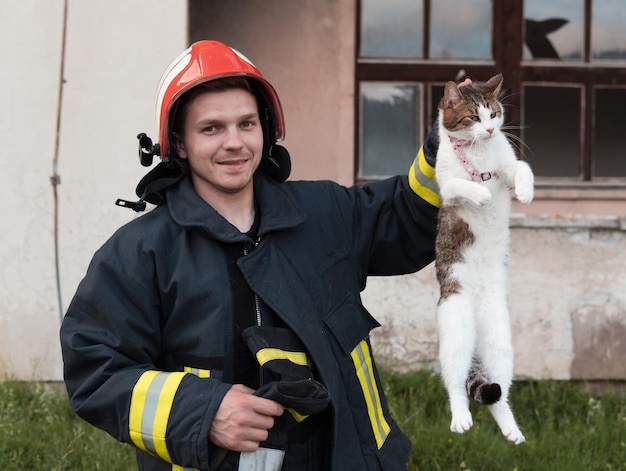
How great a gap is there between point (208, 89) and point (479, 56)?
444cm

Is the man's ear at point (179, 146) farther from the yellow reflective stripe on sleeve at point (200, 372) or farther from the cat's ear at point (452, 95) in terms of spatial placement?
the cat's ear at point (452, 95)

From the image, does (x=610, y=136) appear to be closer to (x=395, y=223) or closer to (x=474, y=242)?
(x=395, y=223)

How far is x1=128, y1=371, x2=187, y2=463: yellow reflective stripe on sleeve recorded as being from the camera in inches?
88.7

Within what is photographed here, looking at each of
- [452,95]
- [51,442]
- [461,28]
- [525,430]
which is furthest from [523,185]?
[461,28]

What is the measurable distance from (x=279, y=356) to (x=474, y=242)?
724 millimetres

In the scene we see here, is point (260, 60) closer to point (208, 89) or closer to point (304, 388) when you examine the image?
point (208, 89)

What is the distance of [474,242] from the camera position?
101 inches

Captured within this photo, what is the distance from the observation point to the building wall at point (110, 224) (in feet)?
17.5

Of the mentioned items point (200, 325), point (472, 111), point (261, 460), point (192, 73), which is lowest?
point (261, 460)

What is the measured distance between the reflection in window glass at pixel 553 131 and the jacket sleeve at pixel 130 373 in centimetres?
489

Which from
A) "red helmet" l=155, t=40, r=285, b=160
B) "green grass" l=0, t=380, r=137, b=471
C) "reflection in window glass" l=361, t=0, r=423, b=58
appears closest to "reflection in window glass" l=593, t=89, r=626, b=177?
"reflection in window glass" l=361, t=0, r=423, b=58

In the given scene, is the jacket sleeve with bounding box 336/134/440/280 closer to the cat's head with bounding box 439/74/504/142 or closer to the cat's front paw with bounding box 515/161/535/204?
the cat's head with bounding box 439/74/504/142

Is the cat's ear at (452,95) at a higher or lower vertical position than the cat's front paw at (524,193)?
higher

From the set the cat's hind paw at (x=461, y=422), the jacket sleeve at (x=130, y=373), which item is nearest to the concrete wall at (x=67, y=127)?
the jacket sleeve at (x=130, y=373)
